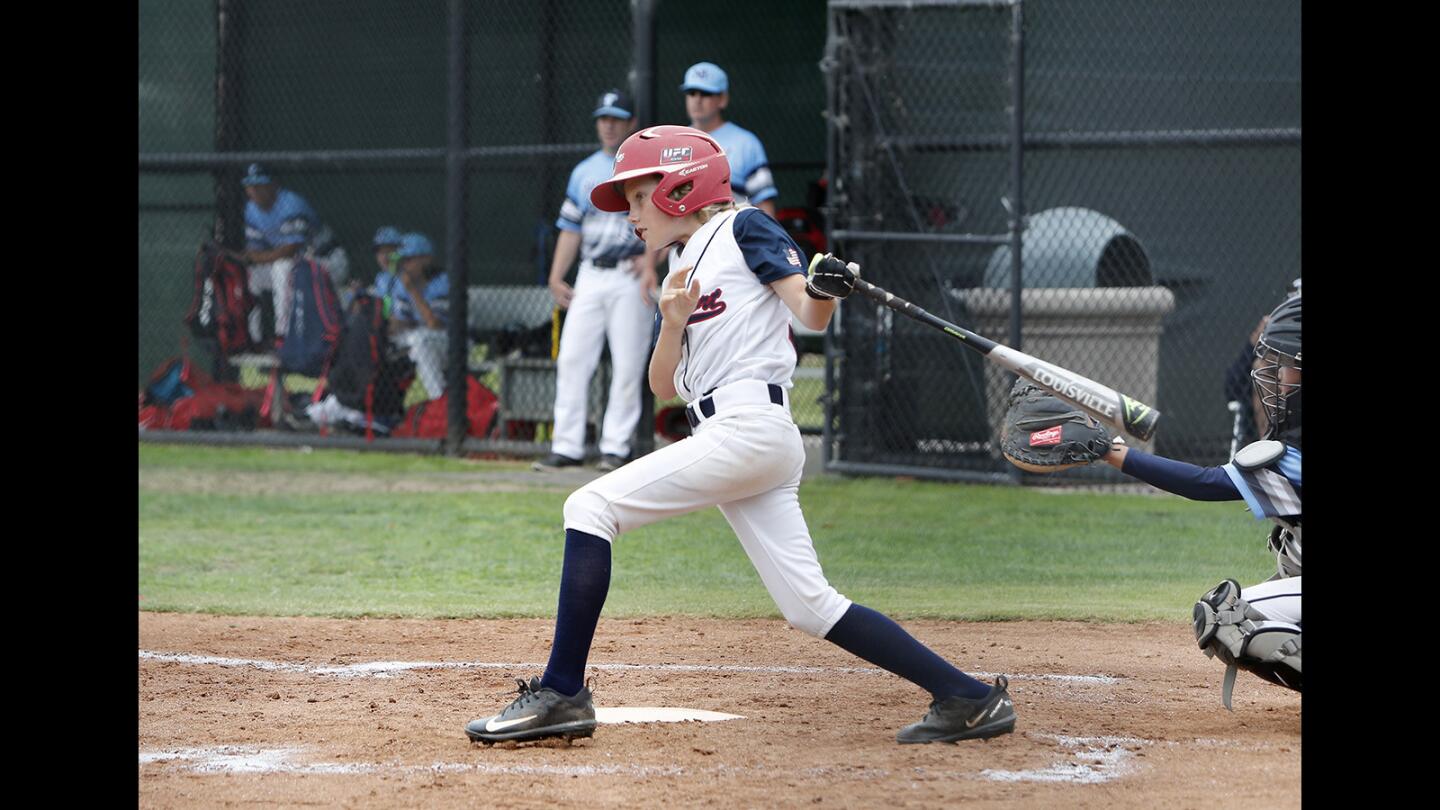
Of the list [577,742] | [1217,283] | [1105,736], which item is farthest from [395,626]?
[1217,283]

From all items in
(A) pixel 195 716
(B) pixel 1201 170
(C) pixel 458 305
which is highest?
(B) pixel 1201 170

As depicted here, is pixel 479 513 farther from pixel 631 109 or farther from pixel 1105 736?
pixel 1105 736

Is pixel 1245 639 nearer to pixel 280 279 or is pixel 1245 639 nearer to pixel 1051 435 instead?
pixel 1051 435

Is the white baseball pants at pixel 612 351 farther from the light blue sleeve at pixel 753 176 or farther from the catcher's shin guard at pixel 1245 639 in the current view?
the catcher's shin guard at pixel 1245 639

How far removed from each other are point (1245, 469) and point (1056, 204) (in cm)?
532

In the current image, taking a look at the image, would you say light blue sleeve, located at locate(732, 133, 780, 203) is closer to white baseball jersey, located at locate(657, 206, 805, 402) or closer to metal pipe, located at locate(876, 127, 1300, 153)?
metal pipe, located at locate(876, 127, 1300, 153)

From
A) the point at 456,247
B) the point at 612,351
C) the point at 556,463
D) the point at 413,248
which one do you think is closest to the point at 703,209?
the point at 612,351

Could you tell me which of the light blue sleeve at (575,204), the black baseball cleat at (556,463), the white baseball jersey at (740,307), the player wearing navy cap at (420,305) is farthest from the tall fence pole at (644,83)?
the white baseball jersey at (740,307)

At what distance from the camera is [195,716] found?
4.20 metres

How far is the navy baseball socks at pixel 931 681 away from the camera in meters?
3.70

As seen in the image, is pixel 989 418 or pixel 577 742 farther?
pixel 989 418

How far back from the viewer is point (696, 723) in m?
→ 4.02

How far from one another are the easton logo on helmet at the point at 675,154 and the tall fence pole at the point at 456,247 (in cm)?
622

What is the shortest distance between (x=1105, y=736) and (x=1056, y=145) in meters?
5.06
